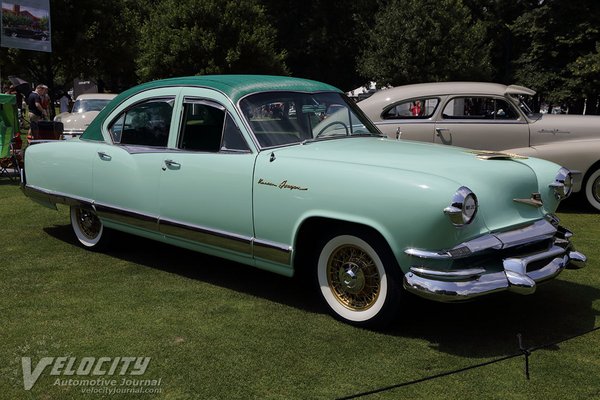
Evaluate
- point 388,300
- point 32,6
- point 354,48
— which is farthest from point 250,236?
point 354,48

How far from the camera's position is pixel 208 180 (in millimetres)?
4484

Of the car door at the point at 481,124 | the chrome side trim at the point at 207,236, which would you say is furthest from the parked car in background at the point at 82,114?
the chrome side trim at the point at 207,236

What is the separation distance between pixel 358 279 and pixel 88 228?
3290mm

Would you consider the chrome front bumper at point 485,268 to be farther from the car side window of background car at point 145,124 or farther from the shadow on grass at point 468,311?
A: the car side window of background car at point 145,124

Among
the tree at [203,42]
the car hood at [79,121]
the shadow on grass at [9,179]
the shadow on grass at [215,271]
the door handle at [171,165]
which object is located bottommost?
the shadow on grass at [9,179]

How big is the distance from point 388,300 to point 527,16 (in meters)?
23.3

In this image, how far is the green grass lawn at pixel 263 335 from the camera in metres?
3.18

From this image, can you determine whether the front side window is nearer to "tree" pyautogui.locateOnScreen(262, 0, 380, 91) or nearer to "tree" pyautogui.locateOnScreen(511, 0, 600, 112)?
"tree" pyautogui.locateOnScreen(511, 0, 600, 112)

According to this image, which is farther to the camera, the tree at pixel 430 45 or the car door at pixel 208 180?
the tree at pixel 430 45

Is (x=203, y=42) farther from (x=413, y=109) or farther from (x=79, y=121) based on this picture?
(x=413, y=109)

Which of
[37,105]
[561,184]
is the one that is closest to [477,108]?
[561,184]

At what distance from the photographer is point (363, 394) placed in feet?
9.74

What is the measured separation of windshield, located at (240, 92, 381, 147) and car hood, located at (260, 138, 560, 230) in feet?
0.63

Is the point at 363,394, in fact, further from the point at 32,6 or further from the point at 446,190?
the point at 32,6
